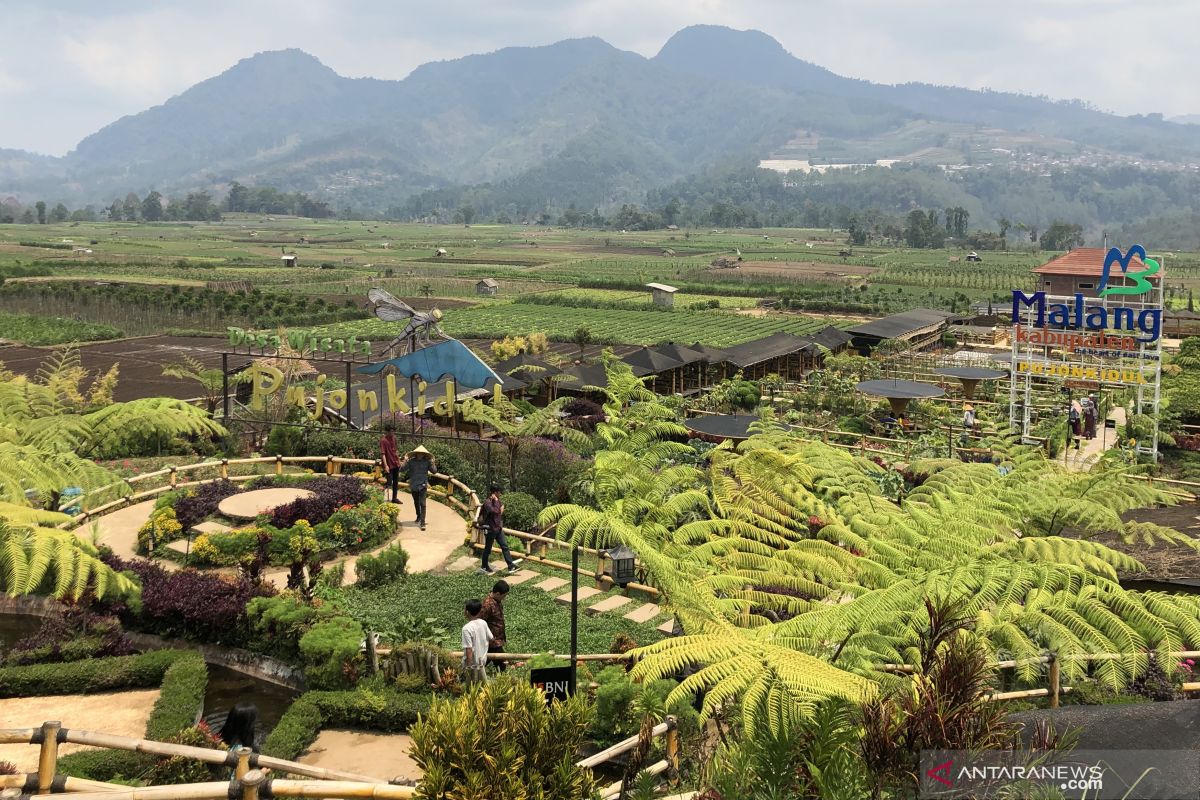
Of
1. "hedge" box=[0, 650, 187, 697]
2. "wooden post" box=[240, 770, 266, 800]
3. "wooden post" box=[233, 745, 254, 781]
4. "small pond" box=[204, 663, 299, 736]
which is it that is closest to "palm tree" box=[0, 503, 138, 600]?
"hedge" box=[0, 650, 187, 697]

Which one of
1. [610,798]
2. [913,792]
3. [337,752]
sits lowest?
[337,752]

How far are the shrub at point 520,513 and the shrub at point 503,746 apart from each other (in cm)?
1092

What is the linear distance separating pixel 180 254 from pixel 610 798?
12246 centimetres

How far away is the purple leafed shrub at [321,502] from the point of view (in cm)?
1652

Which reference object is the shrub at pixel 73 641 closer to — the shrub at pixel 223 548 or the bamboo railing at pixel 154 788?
the shrub at pixel 223 548

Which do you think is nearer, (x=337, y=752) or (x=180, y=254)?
(x=337, y=752)

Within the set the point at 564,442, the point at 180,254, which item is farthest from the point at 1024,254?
the point at 564,442

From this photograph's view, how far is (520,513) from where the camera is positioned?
17.3 m

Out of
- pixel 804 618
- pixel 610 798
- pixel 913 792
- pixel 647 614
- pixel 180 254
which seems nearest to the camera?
pixel 913 792

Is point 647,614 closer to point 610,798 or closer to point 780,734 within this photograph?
point 610,798

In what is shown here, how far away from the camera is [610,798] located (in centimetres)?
697

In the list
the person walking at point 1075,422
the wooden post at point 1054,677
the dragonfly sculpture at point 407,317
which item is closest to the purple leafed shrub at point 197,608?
the wooden post at point 1054,677

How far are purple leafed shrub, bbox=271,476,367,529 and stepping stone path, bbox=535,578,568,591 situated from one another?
4.22m

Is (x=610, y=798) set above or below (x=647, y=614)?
above
